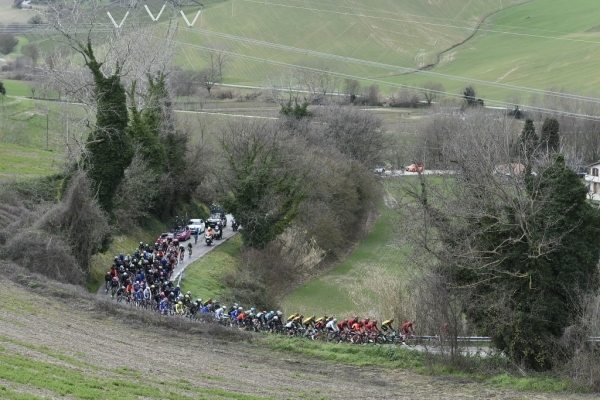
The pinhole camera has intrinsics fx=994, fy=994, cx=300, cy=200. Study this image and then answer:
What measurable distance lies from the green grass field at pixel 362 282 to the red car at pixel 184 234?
8.83 metres

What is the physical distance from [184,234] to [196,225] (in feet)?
9.19

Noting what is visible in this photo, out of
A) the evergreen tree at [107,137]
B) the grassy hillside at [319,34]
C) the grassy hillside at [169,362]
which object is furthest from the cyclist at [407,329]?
the grassy hillside at [319,34]

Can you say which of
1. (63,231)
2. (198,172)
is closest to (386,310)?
(63,231)

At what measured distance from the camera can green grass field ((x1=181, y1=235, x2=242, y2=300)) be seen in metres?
55.8

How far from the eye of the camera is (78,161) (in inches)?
2228

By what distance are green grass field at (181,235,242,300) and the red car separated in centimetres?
250

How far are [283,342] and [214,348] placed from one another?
12.4 ft

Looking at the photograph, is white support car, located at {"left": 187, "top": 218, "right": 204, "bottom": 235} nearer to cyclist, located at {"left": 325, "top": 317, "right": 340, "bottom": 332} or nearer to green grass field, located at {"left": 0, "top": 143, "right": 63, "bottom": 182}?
green grass field, located at {"left": 0, "top": 143, "right": 63, "bottom": 182}

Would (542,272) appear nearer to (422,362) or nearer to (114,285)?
(422,362)

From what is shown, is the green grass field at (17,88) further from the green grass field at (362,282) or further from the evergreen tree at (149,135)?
the evergreen tree at (149,135)

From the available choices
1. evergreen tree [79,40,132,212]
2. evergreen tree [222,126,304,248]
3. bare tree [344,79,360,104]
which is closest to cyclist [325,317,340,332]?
evergreen tree [79,40,132,212]

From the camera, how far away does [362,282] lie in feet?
220

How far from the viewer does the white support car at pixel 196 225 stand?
70938mm

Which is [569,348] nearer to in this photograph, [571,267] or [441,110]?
[571,267]
